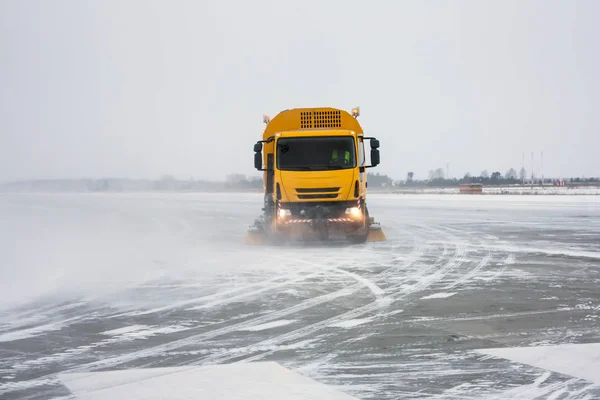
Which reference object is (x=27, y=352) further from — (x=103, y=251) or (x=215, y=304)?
(x=103, y=251)

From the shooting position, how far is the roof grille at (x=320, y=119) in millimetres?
19922

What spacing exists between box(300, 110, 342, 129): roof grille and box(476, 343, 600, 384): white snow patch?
13.6 m

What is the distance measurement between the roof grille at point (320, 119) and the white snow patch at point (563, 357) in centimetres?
1356

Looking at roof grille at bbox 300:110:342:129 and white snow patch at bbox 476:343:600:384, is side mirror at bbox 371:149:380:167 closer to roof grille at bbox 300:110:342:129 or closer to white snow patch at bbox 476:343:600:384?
roof grille at bbox 300:110:342:129

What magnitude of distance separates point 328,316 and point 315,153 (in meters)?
10.5

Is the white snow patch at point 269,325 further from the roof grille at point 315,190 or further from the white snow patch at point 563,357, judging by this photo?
the roof grille at point 315,190

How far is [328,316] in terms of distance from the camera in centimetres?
860

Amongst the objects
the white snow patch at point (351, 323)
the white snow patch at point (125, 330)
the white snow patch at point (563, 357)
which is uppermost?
the white snow patch at point (125, 330)

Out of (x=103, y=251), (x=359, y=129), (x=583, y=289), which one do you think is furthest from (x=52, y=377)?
(x=359, y=129)

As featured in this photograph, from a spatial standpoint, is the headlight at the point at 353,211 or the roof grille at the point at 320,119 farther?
the roof grille at the point at 320,119

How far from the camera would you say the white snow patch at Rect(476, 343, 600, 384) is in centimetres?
588

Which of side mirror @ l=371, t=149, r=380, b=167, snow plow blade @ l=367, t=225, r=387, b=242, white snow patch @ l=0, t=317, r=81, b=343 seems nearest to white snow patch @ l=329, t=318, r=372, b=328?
white snow patch @ l=0, t=317, r=81, b=343

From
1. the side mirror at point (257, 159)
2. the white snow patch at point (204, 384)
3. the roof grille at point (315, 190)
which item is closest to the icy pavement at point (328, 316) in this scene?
the white snow patch at point (204, 384)

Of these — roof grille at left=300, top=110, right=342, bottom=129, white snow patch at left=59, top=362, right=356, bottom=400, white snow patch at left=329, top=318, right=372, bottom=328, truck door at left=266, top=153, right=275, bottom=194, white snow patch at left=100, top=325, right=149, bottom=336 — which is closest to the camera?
white snow patch at left=59, top=362, right=356, bottom=400
